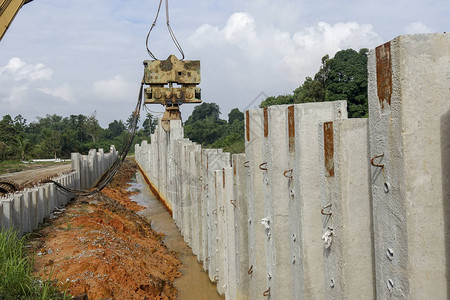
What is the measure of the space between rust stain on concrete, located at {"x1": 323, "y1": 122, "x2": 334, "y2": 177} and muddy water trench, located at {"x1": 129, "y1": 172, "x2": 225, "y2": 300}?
600 centimetres

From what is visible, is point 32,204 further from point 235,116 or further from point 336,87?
point 235,116

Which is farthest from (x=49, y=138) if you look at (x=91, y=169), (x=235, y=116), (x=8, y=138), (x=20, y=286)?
(x=20, y=286)

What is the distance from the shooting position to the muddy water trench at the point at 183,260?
9281mm

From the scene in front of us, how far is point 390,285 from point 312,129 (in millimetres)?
1747

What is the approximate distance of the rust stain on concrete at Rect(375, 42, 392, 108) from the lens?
257 centimetres

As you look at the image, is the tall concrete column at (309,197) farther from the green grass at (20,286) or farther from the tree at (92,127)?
the tree at (92,127)

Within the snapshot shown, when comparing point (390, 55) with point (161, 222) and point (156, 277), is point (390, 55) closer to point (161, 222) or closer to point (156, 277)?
point (156, 277)

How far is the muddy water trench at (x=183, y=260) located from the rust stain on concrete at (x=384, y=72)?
6.92m

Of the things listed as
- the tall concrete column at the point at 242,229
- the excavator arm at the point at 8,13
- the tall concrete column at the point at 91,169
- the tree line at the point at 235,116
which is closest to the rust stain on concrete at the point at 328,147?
the tall concrete column at the point at 242,229

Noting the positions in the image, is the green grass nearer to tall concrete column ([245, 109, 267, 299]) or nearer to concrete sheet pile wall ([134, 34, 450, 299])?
tall concrete column ([245, 109, 267, 299])

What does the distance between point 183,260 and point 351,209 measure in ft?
29.9

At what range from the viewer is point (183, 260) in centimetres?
1173

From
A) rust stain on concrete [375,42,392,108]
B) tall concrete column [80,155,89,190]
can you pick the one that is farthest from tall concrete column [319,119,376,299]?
tall concrete column [80,155,89,190]

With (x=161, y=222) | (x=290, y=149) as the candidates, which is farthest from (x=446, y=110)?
(x=161, y=222)
